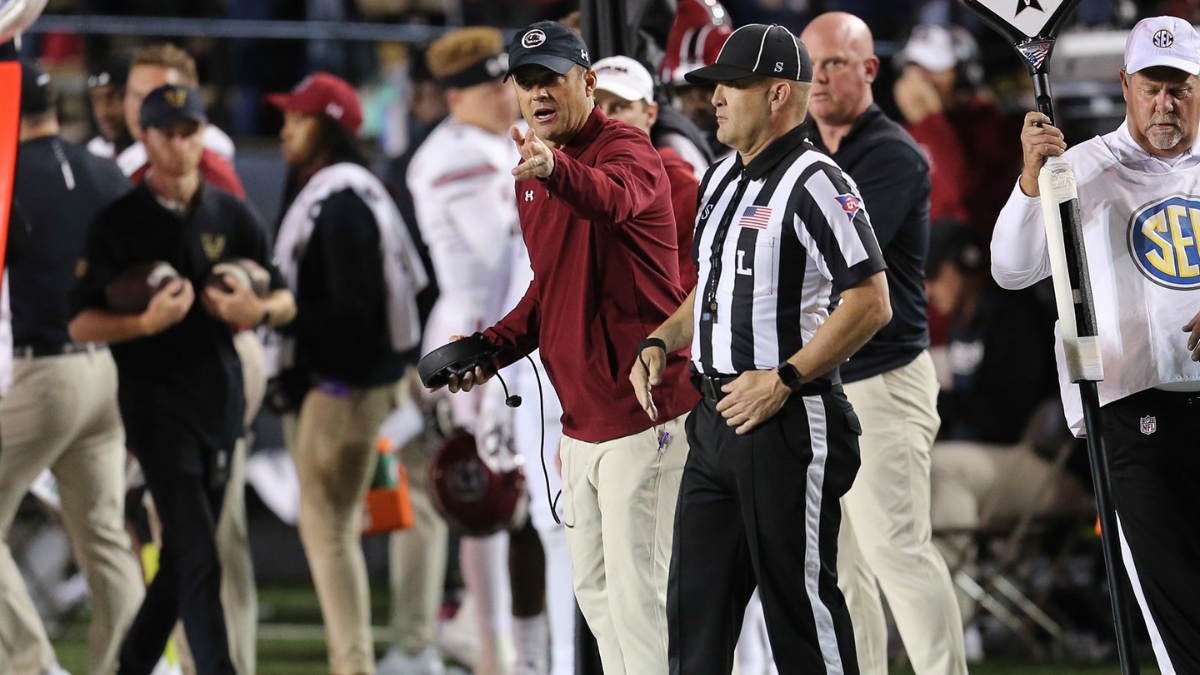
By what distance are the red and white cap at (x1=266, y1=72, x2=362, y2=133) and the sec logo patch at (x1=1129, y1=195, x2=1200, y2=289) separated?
380 cm

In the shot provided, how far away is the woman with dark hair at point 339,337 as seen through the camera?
662cm

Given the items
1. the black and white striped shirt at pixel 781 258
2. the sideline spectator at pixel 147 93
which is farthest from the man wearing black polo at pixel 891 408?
the sideline spectator at pixel 147 93

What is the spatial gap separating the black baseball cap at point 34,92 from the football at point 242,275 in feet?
3.35

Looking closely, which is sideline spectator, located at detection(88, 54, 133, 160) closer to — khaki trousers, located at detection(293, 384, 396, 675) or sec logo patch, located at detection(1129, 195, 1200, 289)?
khaki trousers, located at detection(293, 384, 396, 675)

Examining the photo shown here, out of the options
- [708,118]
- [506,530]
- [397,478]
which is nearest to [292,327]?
[397,478]

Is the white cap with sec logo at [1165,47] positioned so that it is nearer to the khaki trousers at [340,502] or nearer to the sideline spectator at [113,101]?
the khaki trousers at [340,502]

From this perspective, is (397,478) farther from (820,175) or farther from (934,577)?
(820,175)

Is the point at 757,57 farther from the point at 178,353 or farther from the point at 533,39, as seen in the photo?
the point at 178,353

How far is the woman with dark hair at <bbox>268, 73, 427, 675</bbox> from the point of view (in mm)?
6625

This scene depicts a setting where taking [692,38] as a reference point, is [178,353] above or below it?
below

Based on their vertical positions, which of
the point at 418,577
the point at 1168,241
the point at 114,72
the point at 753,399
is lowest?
the point at 418,577

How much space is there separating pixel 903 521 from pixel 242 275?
8.57ft

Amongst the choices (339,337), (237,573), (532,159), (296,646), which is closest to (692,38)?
(339,337)

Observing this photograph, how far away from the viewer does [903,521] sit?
16.9 ft
